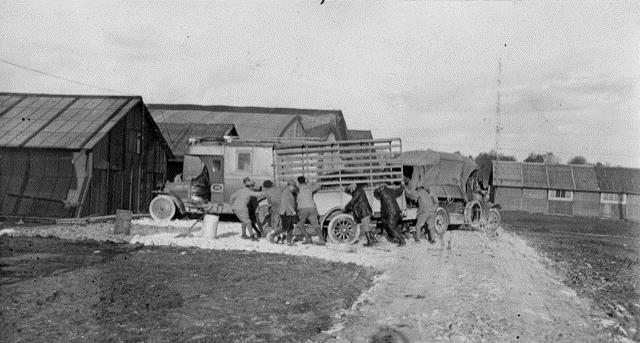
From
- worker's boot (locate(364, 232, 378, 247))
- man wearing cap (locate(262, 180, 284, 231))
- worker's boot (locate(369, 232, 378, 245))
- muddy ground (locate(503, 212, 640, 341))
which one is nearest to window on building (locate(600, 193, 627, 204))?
muddy ground (locate(503, 212, 640, 341))

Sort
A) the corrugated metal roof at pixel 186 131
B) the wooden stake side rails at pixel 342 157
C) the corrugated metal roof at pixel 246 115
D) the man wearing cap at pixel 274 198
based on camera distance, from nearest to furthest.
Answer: the man wearing cap at pixel 274 198 → the wooden stake side rails at pixel 342 157 → the corrugated metal roof at pixel 186 131 → the corrugated metal roof at pixel 246 115

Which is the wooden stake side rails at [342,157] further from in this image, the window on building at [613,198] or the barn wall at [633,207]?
the barn wall at [633,207]

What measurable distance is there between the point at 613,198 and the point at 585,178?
2.94m

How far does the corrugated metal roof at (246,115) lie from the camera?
125 feet

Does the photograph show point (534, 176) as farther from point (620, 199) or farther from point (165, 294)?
point (165, 294)

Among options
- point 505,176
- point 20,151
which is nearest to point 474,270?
point 20,151

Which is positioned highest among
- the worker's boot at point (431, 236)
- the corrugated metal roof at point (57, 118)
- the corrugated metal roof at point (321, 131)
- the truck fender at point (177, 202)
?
the corrugated metal roof at point (321, 131)

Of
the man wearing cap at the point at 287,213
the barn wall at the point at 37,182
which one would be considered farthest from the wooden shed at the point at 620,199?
the barn wall at the point at 37,182

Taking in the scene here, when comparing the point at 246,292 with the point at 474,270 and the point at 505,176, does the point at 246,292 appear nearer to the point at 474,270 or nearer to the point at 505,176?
the point at 474,270

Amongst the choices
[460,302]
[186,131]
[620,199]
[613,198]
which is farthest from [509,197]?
[460,302]

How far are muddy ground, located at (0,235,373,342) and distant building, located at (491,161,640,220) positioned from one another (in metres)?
45.4

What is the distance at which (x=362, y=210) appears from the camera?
551 inches

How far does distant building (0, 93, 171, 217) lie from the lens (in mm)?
19250

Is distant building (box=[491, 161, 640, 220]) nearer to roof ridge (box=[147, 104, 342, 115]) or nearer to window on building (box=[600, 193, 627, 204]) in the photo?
window on building (box=[600, 193, 627, 204])
